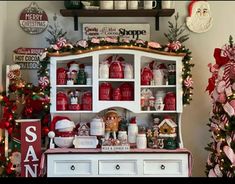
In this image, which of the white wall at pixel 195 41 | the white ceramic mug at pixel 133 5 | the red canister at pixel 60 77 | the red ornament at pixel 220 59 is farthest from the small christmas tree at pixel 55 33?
the red ornament at pixel 220 59

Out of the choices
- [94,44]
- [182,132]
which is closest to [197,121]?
[182,132]

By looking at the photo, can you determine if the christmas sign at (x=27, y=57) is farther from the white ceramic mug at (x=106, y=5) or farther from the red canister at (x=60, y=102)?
the white ceramic mug at (x=106, y=5)

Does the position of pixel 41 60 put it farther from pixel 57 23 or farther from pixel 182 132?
pixel 182 132

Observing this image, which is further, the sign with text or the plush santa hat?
the plush santa hat

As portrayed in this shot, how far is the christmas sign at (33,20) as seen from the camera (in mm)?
3078

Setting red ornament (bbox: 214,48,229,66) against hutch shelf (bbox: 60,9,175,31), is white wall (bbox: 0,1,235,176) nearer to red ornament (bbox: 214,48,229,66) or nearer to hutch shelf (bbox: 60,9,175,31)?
hutch shelf (bbox: 60,9,175,31)

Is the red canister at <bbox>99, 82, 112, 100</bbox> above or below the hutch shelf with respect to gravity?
below

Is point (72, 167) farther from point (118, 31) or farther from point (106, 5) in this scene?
point (106, 5)

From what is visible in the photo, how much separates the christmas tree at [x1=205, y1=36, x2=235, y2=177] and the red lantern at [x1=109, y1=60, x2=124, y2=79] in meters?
0.79

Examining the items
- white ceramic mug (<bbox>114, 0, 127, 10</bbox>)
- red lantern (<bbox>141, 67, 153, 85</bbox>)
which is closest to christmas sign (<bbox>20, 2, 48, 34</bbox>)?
white ceramic mug (<bbox>114, 0, 127, 10</bbox>)

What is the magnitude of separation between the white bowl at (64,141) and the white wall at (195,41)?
26.6 inches

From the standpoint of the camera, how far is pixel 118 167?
2623 mm

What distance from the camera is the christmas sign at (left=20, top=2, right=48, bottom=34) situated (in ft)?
10.1

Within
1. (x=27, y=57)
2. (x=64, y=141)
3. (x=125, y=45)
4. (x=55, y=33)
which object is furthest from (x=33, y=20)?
(x=64, y=141)
